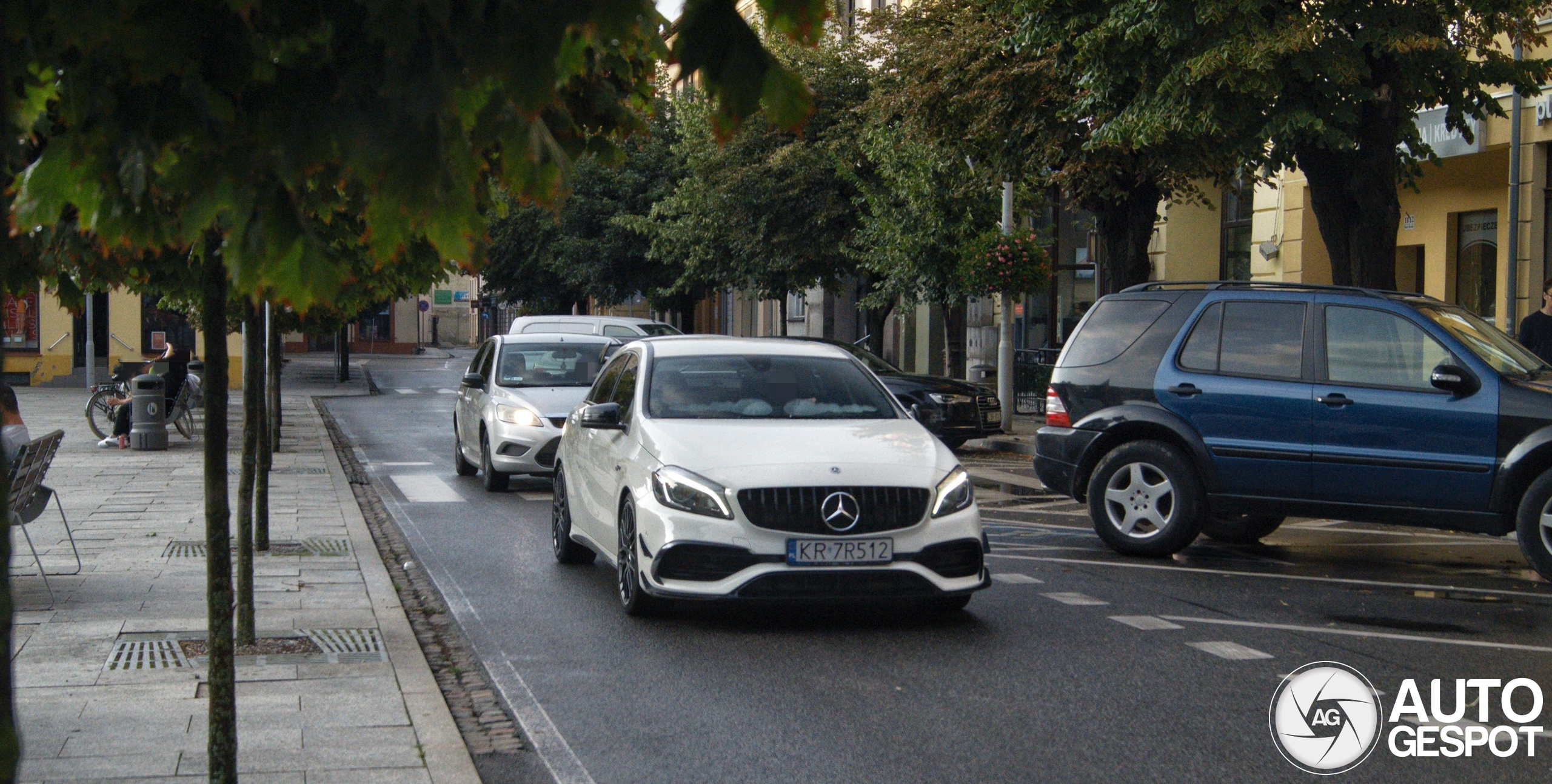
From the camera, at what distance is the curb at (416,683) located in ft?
15.9

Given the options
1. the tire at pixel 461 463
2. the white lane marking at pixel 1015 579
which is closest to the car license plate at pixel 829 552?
the white lane marking at pixel 1015 579

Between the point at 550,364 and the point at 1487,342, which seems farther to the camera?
the point at 550,364

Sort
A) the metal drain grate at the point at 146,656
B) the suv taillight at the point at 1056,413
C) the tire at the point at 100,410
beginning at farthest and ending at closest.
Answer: the tire at the point at 100,410 → the suv taillight at the point at 1056,413 → the metal drain grate at the point at 146,656

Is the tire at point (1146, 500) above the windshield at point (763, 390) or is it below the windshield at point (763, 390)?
below

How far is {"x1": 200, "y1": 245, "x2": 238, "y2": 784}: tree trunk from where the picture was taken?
4188 millimetres

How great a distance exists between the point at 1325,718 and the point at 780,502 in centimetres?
260

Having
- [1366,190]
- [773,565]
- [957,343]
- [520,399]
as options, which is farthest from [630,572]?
[957,343]

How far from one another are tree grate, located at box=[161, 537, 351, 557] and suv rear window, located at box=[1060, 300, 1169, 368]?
5197 millimetres

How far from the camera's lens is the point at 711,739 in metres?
5.35

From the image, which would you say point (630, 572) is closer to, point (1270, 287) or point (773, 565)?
point (773, 565)

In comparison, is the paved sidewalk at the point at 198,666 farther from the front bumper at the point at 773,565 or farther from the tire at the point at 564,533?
the front bumper at the point at 773,565

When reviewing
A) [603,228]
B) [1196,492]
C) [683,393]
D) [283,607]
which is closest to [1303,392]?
[1196,492]

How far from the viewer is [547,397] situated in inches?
573

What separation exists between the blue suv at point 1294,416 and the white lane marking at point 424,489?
20.1 feet
